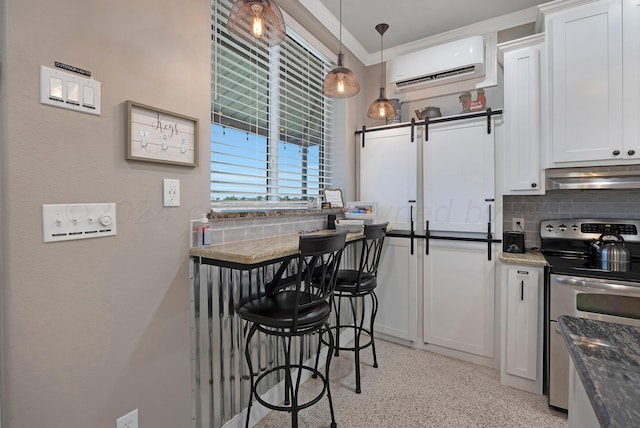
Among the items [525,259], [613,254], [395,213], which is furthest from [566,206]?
[395,213]

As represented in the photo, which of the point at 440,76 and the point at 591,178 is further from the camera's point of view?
the point at 440,76

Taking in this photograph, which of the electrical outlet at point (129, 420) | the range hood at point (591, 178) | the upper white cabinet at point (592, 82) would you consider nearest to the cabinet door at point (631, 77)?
the upper white cabinet at point (592, 82)

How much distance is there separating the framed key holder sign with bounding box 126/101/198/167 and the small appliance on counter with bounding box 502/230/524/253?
91.9 inches

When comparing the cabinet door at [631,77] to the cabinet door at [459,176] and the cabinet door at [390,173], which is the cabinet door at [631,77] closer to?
the cabinet door at [459,176]

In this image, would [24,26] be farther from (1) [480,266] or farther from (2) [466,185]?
(1) [480,266]

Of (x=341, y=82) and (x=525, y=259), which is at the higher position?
(x=341, y=82)

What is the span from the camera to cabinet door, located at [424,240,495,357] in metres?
2.49

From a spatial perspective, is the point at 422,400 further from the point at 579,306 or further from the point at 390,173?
the point at 390,173

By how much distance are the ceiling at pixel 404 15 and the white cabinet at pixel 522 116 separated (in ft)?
1.53

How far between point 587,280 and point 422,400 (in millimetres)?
1280

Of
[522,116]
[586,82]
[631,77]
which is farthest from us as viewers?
[522,116]

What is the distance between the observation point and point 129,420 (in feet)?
4.21

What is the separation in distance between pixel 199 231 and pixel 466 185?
213 centimetres

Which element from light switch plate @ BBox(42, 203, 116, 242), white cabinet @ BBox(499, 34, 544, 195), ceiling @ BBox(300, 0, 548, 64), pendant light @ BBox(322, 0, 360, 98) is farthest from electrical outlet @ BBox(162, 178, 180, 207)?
white cabinet @ BBox(499, 34, 544, 195)
